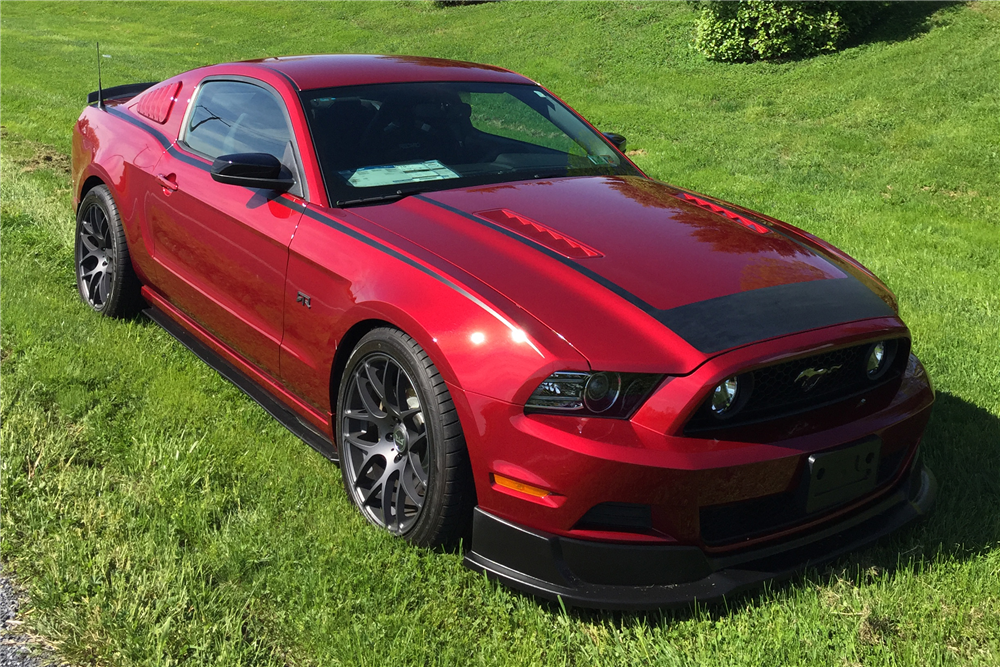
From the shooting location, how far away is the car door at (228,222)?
3.72 m

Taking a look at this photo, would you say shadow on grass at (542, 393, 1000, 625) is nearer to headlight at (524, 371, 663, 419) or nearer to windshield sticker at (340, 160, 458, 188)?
headlight at (524, 371, 663, 419)

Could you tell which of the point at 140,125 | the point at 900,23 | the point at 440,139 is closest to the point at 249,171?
the point at 440,139

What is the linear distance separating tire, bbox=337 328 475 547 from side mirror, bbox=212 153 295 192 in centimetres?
89

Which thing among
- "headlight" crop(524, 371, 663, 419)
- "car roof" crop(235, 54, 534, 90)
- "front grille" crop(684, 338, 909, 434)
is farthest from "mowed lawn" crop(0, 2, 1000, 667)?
"car roof" crop(235, 54, 534, 90)

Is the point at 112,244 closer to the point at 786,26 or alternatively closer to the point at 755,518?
the point at 755,518

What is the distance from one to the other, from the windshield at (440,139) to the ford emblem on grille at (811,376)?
1.60 metres

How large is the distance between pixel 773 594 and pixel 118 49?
25.1m

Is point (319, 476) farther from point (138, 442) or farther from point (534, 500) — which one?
point (534, 500)

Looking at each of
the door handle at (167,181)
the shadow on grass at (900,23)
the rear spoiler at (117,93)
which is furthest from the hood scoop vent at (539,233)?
the shadow on grass at (900,23)

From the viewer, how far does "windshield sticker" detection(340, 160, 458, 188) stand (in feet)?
12.2

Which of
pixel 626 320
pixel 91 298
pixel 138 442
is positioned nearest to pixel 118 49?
pixel 91 298

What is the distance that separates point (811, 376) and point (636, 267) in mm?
659

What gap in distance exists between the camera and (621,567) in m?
2.69

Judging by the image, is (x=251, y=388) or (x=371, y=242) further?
(x=251, y=388)
